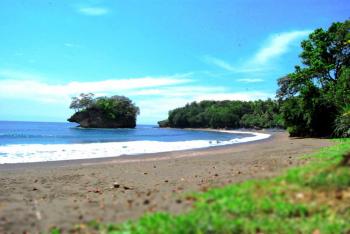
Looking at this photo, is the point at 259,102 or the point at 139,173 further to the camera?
the point at 259,102

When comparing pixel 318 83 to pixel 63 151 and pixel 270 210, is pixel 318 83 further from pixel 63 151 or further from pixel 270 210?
pixel 270 210

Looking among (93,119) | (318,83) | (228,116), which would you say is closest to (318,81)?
(318,83)

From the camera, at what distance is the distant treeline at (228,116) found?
4702 inches

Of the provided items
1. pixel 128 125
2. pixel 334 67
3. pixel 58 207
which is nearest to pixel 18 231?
pixel 58 207

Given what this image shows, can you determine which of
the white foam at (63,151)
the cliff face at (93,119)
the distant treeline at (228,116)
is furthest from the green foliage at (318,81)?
the cliff face at (93,119)

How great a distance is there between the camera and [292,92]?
4556 centimetres

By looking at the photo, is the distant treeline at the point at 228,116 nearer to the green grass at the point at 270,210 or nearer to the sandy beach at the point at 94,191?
the sandy beach at the point at 94,191

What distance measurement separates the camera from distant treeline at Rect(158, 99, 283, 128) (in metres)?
119

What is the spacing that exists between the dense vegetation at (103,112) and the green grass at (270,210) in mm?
121749

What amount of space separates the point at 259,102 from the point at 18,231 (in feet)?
426

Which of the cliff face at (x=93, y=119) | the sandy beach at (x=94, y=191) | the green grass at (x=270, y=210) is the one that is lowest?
the sandy beach at (x=94, y=191)

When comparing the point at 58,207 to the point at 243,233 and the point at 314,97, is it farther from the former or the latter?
the point at 314,97

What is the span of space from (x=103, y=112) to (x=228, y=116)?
136ft

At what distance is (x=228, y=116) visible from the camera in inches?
5059
